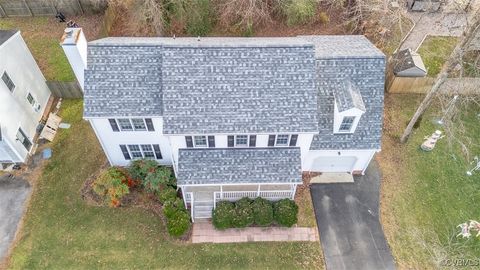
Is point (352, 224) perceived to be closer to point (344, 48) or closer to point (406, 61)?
point (344, 48)

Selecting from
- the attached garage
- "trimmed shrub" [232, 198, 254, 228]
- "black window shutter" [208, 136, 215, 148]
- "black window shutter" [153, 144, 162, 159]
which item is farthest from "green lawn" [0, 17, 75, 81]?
the attached garage

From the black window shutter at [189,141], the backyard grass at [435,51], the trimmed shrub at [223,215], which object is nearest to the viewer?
the black window shutter at [189,141]

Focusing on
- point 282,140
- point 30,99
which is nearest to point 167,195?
point 282,140

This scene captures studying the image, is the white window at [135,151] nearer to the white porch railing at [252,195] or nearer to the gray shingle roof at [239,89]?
the gray shingle roof at [239,89]

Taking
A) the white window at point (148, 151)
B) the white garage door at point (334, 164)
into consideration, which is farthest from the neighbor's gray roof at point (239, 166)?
the white garage door at point (334, 164)

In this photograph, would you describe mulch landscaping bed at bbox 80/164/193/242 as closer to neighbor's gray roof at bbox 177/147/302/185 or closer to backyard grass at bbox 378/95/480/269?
neighbor's gray roof at bbox 177/147/302/185

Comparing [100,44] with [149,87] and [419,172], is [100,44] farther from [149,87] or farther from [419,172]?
[419,172]

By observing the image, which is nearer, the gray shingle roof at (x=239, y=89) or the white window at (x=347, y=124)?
the gray shingle roof at (x=239, y=89)
